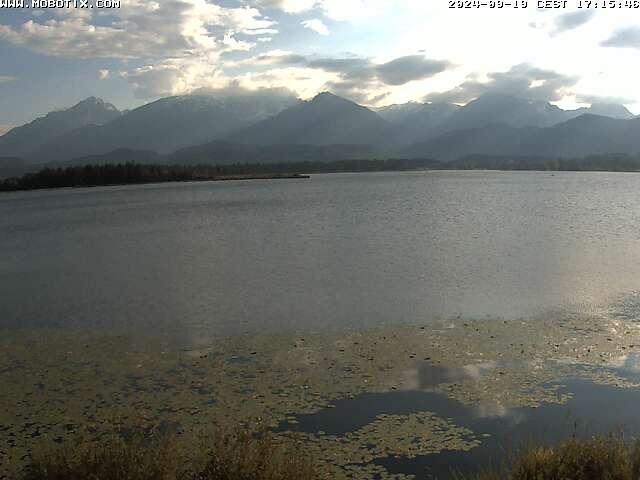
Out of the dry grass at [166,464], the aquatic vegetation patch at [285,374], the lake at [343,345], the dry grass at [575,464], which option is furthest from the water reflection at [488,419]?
the dry grass at [166,464]

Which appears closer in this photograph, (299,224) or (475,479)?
(475,479)

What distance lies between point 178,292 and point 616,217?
33.4m

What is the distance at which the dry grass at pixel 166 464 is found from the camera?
22.2 ft

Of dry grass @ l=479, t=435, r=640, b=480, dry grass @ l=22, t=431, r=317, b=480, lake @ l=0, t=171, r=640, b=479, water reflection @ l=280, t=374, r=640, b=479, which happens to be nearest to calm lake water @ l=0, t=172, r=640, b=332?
lake @ l=0, t=171, r=640, b=479

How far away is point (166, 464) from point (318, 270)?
16220mm

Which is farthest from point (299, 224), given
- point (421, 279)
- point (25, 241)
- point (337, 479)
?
point (337, 479)

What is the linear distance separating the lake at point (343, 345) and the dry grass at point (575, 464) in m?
1.11

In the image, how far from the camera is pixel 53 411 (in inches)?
398

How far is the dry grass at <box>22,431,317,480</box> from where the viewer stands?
677cm

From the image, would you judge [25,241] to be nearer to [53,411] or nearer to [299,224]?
[299,224]

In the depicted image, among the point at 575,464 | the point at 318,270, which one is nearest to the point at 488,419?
the point at 575,464

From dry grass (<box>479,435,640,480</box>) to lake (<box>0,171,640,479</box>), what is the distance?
1.11m

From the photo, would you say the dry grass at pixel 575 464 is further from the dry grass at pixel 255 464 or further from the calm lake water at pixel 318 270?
the calm lake water at pixel 318 270

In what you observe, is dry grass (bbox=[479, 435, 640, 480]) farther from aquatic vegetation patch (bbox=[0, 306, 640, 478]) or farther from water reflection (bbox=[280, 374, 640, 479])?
aquatic vegetation patch (bbox=[0, 306, 640, 478])
